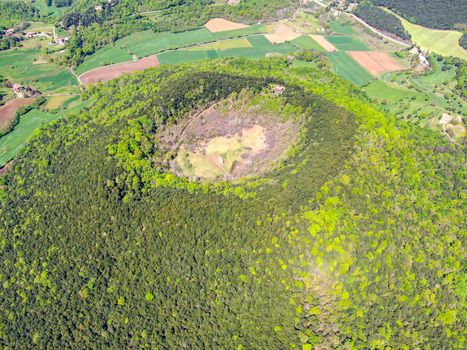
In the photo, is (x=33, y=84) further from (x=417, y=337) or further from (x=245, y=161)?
(x=417, y=337)

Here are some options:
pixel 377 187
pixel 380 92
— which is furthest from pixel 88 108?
pixel 380 92

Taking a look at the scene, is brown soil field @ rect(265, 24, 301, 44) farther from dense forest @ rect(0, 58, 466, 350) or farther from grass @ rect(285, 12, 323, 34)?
dense forest @ rect(0, 58, 466, 350)

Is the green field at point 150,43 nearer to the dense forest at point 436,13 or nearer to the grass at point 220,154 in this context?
the dense forest at point 436,13

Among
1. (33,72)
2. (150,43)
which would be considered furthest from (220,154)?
(33,72)

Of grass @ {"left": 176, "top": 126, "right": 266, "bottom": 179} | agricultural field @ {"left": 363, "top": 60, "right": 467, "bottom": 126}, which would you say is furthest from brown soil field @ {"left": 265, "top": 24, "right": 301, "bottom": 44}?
grass @ {"left": 176, "top": 126, "right": 266, "bottom": 179}

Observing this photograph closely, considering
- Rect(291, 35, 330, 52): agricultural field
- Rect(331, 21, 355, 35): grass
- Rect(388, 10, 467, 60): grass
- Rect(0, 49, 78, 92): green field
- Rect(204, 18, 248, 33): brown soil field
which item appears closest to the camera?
Rect(0, 49, 78, 92): green field

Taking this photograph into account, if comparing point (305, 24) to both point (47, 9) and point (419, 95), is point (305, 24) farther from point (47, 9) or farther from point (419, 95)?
point (47, 9)
